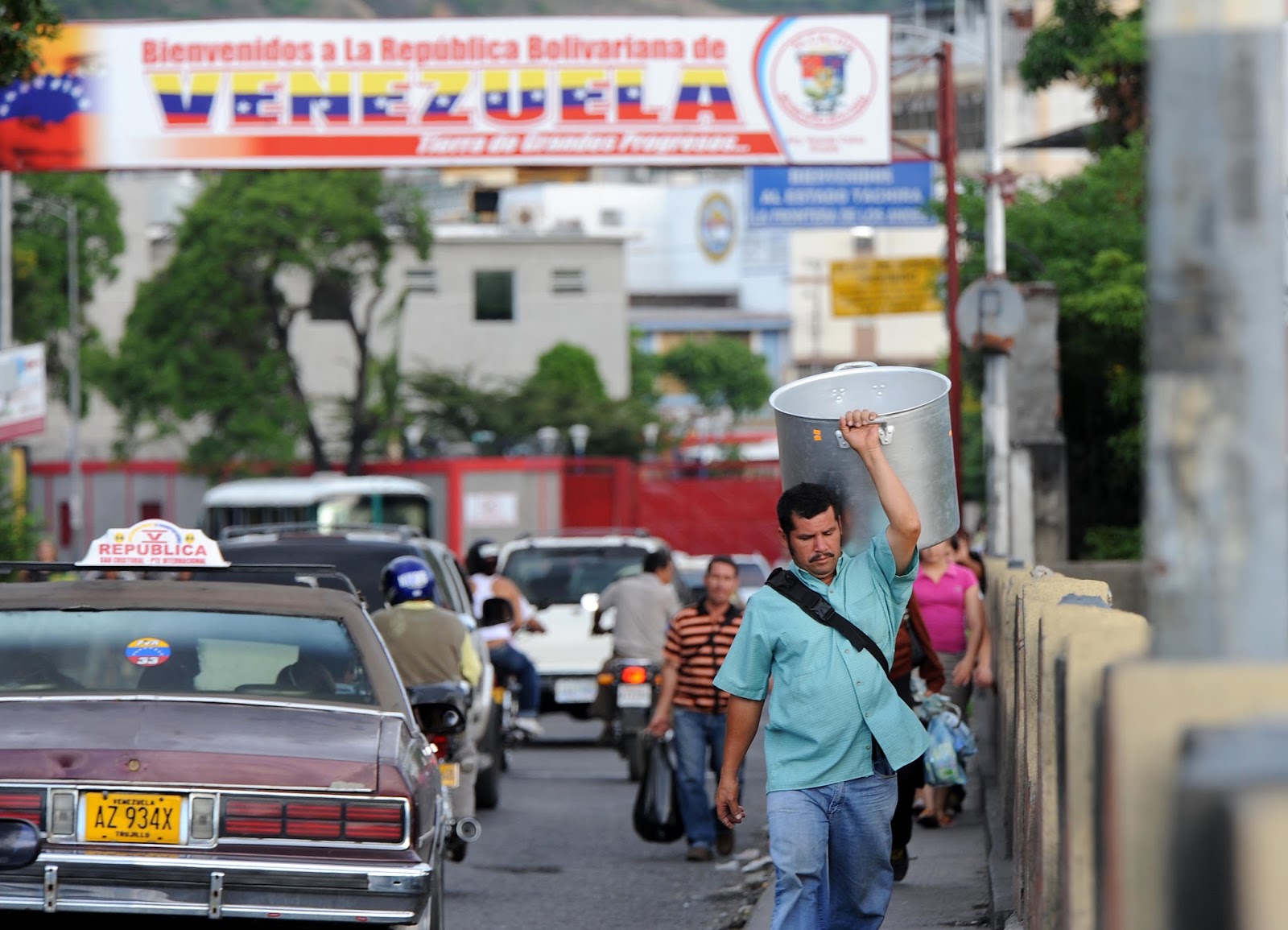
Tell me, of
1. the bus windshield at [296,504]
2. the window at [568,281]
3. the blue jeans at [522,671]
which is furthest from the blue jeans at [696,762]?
the window at [568,281]

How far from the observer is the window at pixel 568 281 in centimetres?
7638

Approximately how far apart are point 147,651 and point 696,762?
5.09m

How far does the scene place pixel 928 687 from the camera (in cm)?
1022

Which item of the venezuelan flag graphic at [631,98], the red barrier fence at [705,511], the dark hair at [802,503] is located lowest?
the red barrier fence at [705,511]

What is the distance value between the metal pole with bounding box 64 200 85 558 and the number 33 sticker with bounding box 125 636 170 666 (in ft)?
147

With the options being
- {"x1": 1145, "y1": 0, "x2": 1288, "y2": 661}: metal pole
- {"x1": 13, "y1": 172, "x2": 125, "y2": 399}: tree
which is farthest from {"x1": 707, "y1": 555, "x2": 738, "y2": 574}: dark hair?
{"x1": 13, "y1": 172, "x2": 125, "y2": 399}: tree

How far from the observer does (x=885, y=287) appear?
39562mm

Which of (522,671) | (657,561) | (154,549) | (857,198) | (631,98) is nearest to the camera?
(154,549)

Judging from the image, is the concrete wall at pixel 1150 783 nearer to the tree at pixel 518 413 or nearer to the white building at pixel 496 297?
the tree at pixel 518 413

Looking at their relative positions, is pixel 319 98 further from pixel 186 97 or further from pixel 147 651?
pixel 147 651

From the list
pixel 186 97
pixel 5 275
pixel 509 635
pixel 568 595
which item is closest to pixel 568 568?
pixel 568 595

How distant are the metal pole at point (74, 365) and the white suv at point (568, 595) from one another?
32112mm

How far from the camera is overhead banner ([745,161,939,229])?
30.6 metres

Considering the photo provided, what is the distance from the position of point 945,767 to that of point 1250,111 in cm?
781
